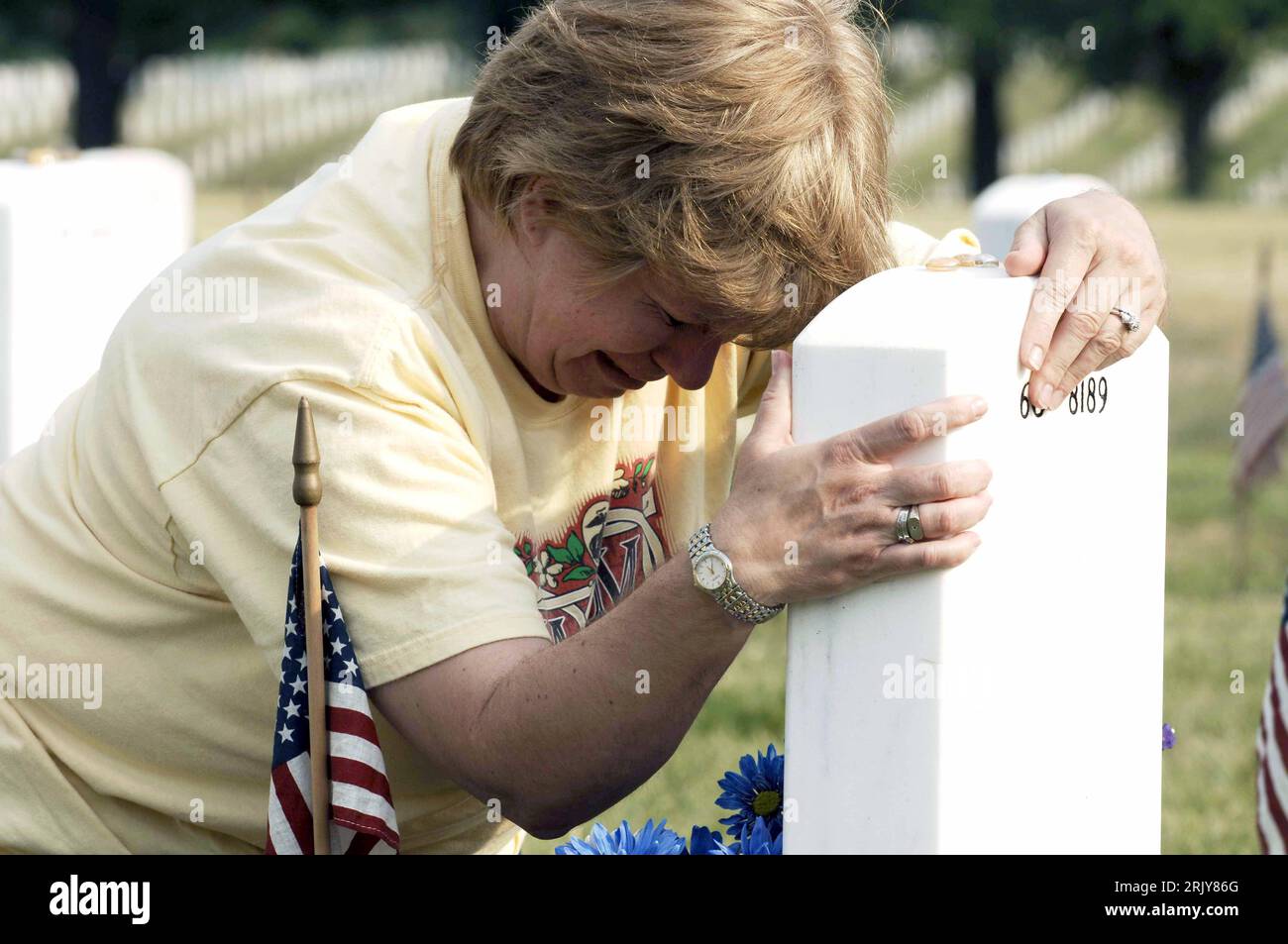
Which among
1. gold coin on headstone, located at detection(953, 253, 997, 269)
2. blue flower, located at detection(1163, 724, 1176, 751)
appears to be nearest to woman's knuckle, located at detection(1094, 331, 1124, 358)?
gold coin on headstone, located at detection(953, 253, 997, 269)

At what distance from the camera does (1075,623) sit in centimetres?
193

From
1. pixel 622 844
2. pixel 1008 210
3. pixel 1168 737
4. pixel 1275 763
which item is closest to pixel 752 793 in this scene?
pixel 622 844

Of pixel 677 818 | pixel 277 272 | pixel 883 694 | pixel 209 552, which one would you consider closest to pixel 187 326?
pixel 277 272

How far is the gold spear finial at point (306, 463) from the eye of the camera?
1.97 m

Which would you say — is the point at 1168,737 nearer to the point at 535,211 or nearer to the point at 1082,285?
the point at 1082,285

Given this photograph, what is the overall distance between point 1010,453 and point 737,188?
1.63 ft

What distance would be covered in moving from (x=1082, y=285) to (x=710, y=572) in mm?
599

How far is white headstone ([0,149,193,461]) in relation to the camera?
17.2ft

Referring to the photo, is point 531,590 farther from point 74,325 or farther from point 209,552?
point 74,325

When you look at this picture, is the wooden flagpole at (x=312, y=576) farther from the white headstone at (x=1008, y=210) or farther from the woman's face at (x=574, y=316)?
the white headstone at (x=1008, y=210)

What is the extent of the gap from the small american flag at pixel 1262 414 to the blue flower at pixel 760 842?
5.59 m

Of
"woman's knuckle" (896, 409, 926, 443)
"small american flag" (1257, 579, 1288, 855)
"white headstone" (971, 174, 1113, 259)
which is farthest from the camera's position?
"white headstone" (971, 174, 1113, 259)

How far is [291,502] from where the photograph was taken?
2117mm

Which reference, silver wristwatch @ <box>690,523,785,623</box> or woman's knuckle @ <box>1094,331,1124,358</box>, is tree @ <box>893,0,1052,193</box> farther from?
silver wristwatch @ <box>690,523,785,623</box>
